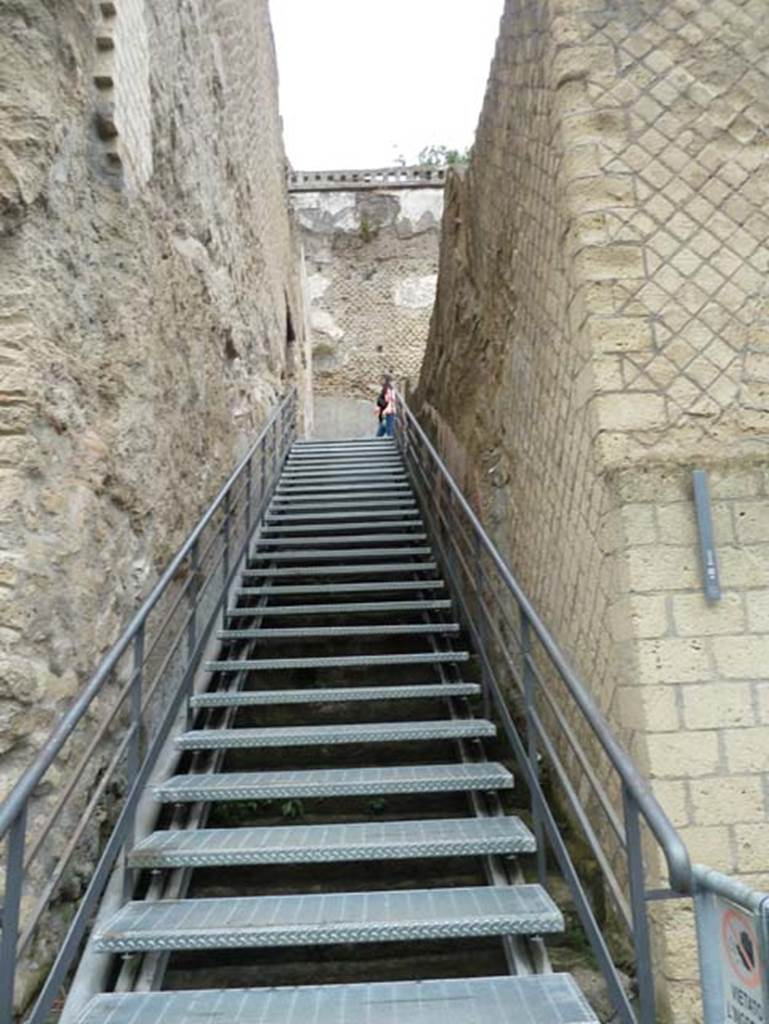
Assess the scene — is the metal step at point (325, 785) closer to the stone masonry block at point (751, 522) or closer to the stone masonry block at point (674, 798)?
the stone masonry block at point (674, 798)

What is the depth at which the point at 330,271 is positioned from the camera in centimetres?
1895

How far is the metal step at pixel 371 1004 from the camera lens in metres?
1.96

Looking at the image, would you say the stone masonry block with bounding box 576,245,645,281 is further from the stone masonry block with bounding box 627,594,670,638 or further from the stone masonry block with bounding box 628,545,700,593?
the stone masonry block with bounding box 627,594,670,638

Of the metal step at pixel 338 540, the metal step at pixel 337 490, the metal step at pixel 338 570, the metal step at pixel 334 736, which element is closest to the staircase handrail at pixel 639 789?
the metal step at pixel 334 736

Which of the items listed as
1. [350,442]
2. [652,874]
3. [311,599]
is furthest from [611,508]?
[350,442]

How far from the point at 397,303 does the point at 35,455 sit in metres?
17.2

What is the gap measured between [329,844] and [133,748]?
0.72 m

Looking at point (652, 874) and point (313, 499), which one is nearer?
point (652, 874)

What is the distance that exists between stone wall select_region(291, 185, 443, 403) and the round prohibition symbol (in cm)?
1725

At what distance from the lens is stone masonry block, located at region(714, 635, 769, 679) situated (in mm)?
2482

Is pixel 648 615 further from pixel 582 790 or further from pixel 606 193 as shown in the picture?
pixel 606 193

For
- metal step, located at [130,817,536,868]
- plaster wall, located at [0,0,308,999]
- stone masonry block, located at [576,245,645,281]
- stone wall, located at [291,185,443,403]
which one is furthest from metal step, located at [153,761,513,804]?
stone wall, located at [291,185,443,403]

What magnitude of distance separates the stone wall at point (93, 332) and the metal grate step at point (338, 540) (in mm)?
730

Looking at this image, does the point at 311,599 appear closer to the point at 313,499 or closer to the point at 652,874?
the point at 313,499
